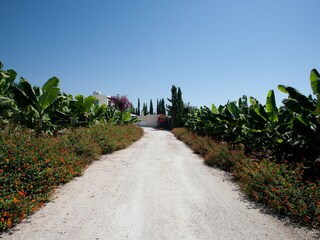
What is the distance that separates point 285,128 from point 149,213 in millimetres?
6669

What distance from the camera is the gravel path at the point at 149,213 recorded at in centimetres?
355

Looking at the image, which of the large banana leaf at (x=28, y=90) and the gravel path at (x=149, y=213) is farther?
the large banana leaf at (x=28, y=90)

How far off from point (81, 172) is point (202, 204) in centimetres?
411

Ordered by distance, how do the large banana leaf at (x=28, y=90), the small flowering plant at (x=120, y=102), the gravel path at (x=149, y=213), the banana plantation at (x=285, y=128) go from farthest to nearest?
the small flowering plant at (x=120, y=102)
the large banana leaf at (x=28, y=90)
the banana plantation at (x=285, y=128)
the gravel path at (x=149, y=213)

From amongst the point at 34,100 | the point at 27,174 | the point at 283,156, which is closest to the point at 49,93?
the point at 34,100

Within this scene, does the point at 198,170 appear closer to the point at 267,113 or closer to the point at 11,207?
the point at 267,113

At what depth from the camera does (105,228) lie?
12.0ft

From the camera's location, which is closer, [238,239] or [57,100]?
[238,239]

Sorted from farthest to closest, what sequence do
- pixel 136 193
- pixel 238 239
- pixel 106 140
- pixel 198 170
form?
pixel 106 140 → pixel 198 170 → pixel 136 193 → pixel 238 239

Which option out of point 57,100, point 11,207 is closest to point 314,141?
point 11,207

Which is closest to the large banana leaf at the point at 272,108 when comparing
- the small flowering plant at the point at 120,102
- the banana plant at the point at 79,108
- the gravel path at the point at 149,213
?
the gravel path at the point at 149,213

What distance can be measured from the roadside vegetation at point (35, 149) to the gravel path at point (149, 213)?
36 cm

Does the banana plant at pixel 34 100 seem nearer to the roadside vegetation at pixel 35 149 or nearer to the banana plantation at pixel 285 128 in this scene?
the roadside vegetation at pixel 35 149

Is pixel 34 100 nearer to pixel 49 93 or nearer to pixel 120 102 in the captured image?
pixel 49 93
